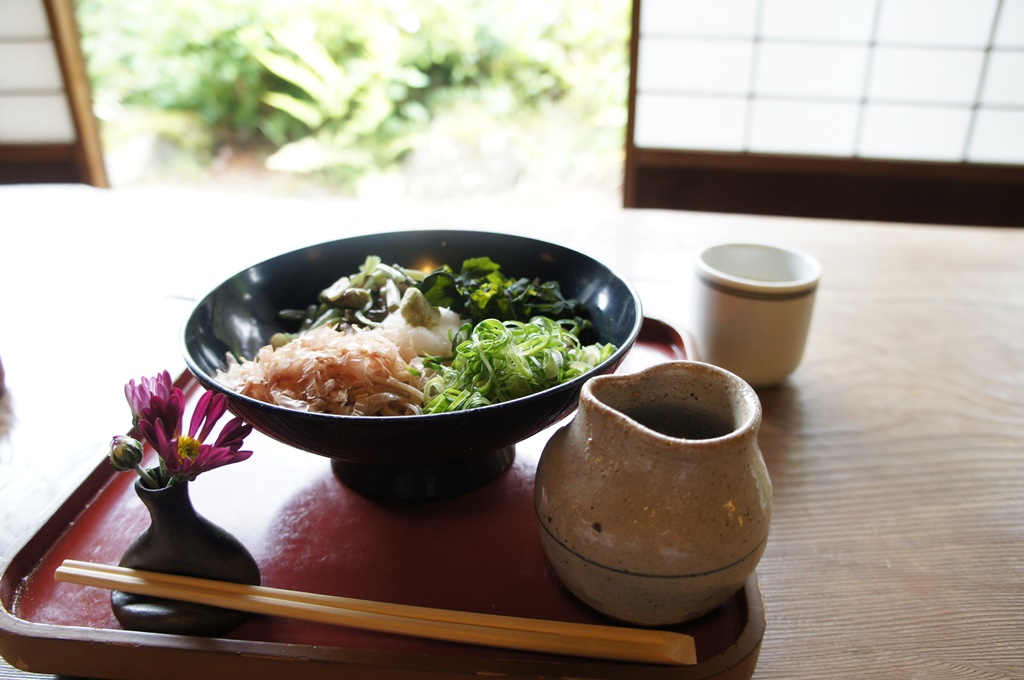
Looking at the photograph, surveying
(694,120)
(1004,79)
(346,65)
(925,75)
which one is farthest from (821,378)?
(346,65)

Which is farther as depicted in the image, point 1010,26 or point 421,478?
point 1010,26

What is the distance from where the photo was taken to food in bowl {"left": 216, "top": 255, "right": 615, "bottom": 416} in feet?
3.36

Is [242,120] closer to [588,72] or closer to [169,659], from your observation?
[588,72]

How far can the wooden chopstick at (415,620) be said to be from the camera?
803 millimetres

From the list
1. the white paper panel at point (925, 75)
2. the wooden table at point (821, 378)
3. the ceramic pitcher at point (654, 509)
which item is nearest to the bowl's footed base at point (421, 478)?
the ceramic pitcher at point (654, 509)

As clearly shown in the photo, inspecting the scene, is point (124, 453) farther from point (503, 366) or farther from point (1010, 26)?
point (1010, 26)

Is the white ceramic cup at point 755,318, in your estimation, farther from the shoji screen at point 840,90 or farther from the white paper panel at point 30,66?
the white paper panel at point 30,66

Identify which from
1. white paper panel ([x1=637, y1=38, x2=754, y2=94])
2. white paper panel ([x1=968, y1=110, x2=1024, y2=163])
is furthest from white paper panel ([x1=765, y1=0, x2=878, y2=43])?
white paper panel ([x1=968, y1=110, x2=1024, y2=163])

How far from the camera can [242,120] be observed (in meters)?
6.56

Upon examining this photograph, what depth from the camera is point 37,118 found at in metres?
3.95

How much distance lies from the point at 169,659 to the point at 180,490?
0.18m

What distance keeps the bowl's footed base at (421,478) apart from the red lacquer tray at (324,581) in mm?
13

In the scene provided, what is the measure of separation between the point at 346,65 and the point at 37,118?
286cm

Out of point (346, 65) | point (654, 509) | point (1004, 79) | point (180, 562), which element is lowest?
point (180, 562)
